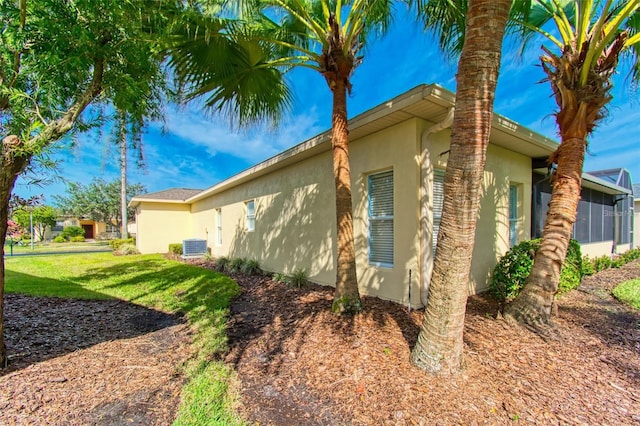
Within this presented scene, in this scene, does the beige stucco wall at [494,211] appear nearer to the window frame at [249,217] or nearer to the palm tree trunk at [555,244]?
the palm tree trunk at [555,244]

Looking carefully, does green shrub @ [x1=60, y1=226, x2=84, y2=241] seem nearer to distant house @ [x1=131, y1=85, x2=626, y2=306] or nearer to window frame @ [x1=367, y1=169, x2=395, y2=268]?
distant house @ [x1=131, y1=85, x2=626, y2=306]

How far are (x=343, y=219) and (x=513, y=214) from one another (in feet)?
17.9

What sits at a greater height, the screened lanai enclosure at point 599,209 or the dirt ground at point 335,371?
the screened lanai enclosure at point 599,209

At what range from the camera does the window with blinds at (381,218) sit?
555 cm

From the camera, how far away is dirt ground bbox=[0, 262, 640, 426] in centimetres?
249

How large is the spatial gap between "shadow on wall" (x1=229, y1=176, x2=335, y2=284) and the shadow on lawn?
133 inches

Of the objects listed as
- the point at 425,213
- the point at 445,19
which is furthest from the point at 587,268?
the point at 445,19

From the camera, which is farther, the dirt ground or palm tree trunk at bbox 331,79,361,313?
palm tree trunk at bbox 331,79,361,313

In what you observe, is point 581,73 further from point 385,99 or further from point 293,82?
point 293,82

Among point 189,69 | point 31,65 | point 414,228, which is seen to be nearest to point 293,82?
point 189,69

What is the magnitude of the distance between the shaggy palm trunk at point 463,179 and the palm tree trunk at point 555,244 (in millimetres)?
1968

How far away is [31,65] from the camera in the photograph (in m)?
2.64

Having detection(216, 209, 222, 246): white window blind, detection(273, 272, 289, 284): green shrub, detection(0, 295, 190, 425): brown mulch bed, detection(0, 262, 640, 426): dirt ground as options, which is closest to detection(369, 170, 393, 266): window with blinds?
detection(0, 262, 640, 426): dirt ground

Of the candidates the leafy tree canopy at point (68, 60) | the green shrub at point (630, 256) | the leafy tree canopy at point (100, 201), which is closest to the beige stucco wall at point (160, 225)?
the leafy tree canopy at point (68, 60)
